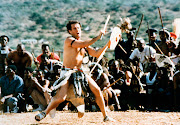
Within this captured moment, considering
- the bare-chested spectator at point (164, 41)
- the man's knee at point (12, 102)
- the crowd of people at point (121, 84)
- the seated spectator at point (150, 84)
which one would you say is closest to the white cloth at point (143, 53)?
the crowd of people at point (121, 84)

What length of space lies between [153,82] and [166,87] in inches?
13.4

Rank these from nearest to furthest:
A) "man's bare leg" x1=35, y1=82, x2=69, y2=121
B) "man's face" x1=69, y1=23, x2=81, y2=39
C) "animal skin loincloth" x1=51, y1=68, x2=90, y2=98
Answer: "man's bare leg" x1=35, y1=82, x2=69, y2=121 < "animal skin loincloth" x1=51, y1=68, x2=90, y2=98 < "man's face" x1=69, y1=23, x2=81, y2=39

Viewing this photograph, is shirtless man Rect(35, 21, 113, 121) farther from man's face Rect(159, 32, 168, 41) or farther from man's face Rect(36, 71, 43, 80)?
man's face Rect(159, 32, 168, 41)

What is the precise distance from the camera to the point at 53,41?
35.9 meters

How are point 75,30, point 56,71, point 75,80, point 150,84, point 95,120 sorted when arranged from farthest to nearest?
point 56,71 → point 150,84 → point 95,120 → point 75,30 → point 75,80

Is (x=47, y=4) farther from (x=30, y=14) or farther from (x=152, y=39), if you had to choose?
(x=152, y=39)

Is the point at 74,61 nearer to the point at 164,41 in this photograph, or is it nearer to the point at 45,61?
the point at 45,61

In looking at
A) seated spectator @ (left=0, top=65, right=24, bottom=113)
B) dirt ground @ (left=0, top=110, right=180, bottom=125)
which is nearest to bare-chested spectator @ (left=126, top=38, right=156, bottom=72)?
dirt ground @ (left=0, top=110, right=180, bottom=125)

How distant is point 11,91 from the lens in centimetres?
826

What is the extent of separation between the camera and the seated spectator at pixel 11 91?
7.97 meters

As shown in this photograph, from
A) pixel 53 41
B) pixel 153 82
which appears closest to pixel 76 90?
pixel 153 82

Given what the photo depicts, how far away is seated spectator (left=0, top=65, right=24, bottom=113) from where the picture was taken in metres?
7.97

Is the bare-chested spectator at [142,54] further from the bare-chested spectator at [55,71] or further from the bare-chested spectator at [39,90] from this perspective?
the bare-chested spectator at [39,90]

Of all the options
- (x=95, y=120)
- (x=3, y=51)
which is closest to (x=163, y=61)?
(x=95, y=120)
